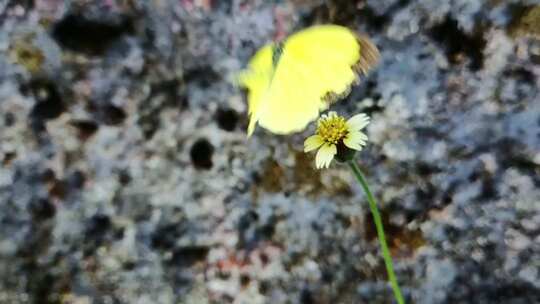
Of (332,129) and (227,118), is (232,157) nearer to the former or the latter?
(227,118)

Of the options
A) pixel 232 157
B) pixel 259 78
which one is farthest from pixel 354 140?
pixel 232 157

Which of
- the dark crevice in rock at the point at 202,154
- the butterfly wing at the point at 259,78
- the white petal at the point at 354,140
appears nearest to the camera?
the white petal at the point at 354,140

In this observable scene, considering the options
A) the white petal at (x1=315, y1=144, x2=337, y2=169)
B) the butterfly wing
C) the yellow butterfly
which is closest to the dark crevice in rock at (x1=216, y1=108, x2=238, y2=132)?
the butterfly wing

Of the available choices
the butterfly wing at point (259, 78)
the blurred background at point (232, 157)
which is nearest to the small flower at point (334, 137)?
the butterfly wing at point (259, 78)

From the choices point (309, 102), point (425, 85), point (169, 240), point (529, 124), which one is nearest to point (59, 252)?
point (169, 240)

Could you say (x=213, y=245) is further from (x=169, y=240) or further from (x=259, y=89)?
(x=259, y=89)

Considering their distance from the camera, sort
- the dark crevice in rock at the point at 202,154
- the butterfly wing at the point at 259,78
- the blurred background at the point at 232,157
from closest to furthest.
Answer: the butterfly wing at the point at 259,78 → the blurred background at the point at 232,157 → the dark crevice in rock at the point at 202,154

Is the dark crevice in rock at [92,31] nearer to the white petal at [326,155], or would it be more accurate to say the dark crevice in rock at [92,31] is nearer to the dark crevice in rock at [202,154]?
the dark crevice in rock at [202,154]
